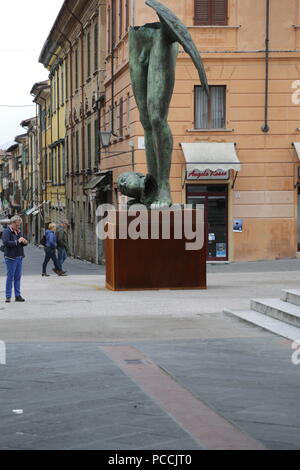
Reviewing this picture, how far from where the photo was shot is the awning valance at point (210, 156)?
28938 millimetres

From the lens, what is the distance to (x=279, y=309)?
12.0 m

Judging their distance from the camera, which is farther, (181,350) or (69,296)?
(69,296)

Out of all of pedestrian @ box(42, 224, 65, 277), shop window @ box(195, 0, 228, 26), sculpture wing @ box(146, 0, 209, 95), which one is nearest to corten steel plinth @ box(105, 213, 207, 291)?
sculpture wing @ box(146, 0, 209, 95)

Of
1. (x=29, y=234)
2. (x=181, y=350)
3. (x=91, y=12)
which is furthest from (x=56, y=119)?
(x=181, y=350)

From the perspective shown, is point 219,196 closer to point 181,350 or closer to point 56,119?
point 181,350

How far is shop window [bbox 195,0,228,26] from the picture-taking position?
29.3 m

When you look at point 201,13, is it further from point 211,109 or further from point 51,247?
point 51,247

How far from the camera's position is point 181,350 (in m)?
9.56

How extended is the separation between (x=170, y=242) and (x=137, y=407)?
28.7ft

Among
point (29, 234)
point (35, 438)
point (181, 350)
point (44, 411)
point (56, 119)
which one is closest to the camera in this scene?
point (35, 438)

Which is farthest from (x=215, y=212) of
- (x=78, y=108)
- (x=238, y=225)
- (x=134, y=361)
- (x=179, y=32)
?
(x=134, y=361)

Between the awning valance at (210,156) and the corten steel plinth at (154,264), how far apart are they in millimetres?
13385

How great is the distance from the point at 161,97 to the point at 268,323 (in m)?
5.09

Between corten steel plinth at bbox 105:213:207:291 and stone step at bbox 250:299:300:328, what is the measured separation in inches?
105
